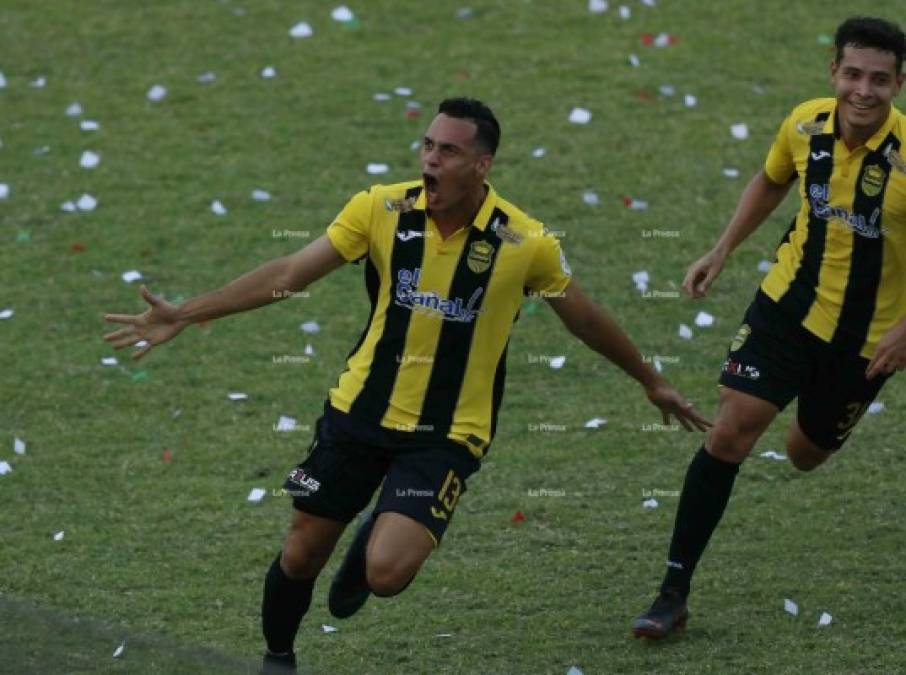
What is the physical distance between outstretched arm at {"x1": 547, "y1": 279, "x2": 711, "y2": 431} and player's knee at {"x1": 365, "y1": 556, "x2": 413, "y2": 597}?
3.13 feet

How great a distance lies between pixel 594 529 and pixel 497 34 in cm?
626

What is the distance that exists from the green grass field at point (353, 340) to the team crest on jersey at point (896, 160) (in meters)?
1.55

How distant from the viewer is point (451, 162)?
598 cm

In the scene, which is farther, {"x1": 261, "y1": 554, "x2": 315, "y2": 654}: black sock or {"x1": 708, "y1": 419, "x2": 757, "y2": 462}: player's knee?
{"x1": 708, "y1": 419, "x2": 757, "y2": 462}: player's knee

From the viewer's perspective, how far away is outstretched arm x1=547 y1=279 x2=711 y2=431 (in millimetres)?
6117

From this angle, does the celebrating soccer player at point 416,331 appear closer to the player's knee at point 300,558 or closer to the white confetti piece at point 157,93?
the player's knee at point 300,558

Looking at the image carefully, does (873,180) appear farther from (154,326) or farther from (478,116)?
(154,326)

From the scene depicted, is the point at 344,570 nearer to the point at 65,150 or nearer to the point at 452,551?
the point at 452,551

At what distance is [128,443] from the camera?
8453 millimetres

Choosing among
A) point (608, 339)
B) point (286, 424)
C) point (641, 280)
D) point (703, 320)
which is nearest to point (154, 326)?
point (608, 339)

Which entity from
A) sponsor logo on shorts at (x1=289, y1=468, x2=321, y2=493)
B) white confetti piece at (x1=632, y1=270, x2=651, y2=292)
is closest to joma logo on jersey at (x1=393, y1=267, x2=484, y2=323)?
sponsor logo on shorts at (x1=289, y1=468, x2=321, y2=493)

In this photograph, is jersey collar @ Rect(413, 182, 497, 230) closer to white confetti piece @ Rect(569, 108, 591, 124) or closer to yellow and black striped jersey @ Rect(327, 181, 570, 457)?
yellow and black striped jersey @ Rect(327, 181, 570, 457)

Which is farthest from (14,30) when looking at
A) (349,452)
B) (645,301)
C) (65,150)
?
(349,452)

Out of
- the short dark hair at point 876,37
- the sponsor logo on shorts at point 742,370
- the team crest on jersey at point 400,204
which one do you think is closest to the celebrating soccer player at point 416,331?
the team crest on jersey at point 400,204
